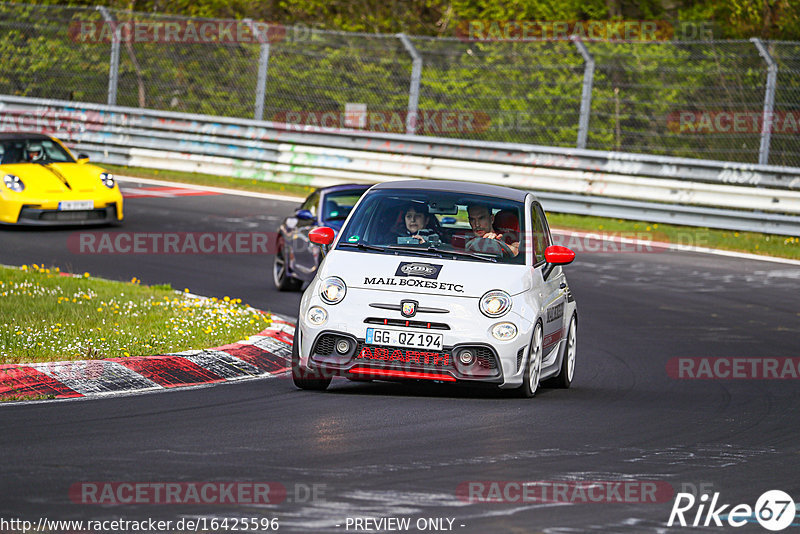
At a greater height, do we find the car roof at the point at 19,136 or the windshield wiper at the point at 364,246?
the car roof at the point at 19,136

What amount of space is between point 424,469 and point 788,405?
3864 mm

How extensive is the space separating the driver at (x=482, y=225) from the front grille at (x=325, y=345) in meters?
1.33

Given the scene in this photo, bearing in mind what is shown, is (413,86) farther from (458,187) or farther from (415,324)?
(415,324)

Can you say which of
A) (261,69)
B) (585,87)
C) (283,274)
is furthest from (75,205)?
(585,87)

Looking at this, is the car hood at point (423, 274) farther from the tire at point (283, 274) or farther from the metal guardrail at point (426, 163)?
the metal guardrail at point (426, 163)

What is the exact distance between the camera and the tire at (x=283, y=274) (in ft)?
49.6

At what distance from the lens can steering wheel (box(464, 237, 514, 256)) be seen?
960 centimetres

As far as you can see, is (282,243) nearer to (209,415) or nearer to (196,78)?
(209,415)

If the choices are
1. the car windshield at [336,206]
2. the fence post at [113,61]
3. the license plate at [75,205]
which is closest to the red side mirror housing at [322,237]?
the car windshield at [336,206]

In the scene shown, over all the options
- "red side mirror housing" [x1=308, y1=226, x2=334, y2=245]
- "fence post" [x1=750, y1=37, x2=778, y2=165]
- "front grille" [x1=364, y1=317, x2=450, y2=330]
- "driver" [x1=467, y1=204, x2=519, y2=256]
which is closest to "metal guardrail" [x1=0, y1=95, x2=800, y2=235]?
"fence post" [x1=750, y1=37, x2=778, y2=165]

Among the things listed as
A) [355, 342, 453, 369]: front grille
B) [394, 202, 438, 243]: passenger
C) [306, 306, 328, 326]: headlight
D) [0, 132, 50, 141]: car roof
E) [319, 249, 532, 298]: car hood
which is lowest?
[355, 342, 453, 369]: front grille

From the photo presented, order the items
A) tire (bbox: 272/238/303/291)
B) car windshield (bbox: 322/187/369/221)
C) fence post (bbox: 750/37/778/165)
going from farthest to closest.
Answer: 1. fence post (bbox: 750/37/778/165)
2. tire (bbox: 272/238/303/291)
3. car windshield (bbox: 322/187/369/221)

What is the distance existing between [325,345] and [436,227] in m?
1.39

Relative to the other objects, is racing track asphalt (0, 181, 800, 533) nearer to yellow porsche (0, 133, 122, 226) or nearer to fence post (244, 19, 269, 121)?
yellow porsche (0, 133, 122, 226)
